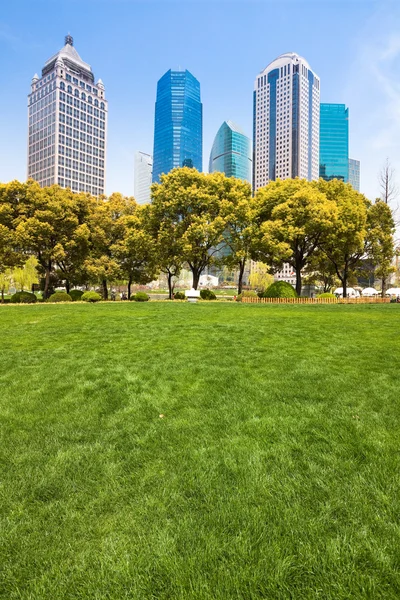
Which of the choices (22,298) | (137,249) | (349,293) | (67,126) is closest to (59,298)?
(22,298)

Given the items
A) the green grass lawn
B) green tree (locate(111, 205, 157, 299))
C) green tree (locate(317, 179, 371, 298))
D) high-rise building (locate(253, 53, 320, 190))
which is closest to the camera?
the green grass lawn

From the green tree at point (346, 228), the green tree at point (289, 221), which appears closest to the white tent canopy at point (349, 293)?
the green tree at point (346, 228)

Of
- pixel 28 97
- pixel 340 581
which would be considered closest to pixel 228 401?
→ pixel 340 581

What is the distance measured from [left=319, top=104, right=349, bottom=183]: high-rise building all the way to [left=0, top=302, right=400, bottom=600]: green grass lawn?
190 meters

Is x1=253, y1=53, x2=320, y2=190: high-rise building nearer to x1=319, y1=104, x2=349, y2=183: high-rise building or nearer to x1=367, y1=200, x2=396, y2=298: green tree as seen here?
x1=319, y1=104, x2=349, y2=183: high-rise building

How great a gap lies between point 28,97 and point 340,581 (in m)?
179

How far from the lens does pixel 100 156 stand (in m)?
138

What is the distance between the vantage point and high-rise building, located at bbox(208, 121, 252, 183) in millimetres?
177875

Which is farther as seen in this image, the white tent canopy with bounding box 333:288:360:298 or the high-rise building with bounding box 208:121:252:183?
the high-rise building with bounding box 208:121:252:183

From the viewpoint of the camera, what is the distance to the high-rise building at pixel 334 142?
175000 mm

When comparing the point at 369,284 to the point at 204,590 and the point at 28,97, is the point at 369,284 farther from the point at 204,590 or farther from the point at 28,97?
the point at 28,97

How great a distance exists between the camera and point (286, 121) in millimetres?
156750

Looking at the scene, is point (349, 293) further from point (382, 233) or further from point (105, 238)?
point (105, 238)

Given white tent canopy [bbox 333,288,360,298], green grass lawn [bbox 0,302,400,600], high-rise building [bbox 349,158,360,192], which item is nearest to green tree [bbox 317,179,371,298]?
white tent canopy [bbox 333,288,360,298]
